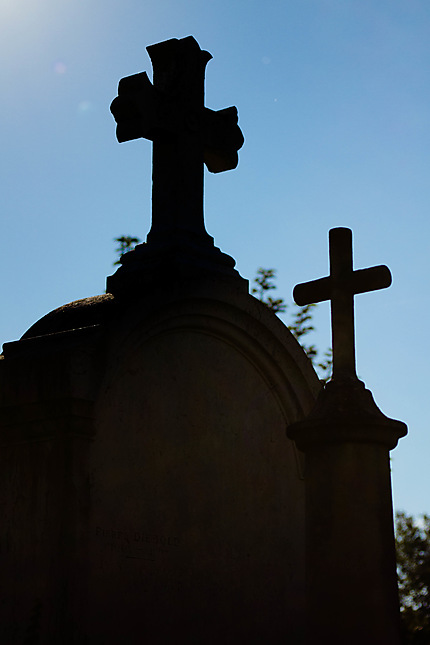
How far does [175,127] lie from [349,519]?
441cm

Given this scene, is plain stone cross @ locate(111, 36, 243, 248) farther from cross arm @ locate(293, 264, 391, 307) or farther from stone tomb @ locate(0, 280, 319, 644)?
cross arm @ locate(293, 264, 391, 307)

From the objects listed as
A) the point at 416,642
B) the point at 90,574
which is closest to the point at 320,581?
the point at 90,574

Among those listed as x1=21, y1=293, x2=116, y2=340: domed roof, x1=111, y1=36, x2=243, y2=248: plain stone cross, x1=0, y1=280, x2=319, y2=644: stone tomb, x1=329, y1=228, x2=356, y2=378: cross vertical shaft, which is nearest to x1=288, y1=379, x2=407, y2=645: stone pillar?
x1=329, y1=228, x2=356, y2=378: cross vertical shaft

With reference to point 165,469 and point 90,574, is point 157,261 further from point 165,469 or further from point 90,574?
point 90,574

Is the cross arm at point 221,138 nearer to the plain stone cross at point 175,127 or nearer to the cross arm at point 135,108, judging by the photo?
the plain stone cross at point 175,127

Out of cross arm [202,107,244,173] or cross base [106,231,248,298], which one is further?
cross arm [202,107,244,173]

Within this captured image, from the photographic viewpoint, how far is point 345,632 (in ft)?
16.1

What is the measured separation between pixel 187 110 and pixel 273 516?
350 cm

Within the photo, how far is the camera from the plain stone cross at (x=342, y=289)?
5383 millimetres

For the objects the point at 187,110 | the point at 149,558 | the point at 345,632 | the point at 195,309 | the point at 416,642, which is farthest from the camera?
the point at 416,642

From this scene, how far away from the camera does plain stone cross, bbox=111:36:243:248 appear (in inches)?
320

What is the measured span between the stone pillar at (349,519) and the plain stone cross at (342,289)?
0.15 m

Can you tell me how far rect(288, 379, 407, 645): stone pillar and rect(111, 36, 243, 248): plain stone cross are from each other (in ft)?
10.7

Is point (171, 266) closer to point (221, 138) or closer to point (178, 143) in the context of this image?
point (178, 143)
